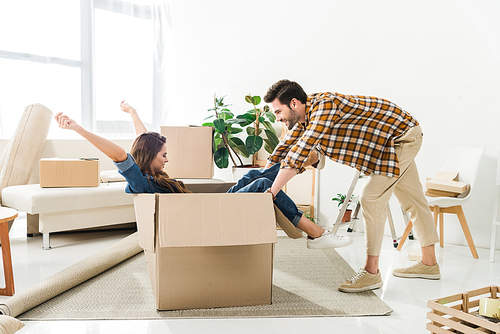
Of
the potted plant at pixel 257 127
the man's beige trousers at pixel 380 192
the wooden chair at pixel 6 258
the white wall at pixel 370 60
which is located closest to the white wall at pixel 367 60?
the white wall at pixel 370 60

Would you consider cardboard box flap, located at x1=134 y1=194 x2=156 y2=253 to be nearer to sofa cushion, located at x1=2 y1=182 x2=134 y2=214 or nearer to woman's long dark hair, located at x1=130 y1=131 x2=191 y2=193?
woman's long dark hair, located at x1=130 y1=131 x2=191 y2=193

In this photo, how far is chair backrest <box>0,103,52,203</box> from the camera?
2.95 meters

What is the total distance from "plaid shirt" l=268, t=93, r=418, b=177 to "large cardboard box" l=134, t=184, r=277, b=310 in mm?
417

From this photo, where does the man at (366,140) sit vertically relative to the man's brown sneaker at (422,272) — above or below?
above

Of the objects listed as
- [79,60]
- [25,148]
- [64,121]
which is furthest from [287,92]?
[79,60]

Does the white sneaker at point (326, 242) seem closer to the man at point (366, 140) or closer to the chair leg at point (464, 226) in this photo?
the man at point (366, 140)

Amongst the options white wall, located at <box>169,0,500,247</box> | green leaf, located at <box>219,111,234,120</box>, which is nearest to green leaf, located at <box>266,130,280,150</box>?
green leaf, located at <box>219,111,234,120</box>

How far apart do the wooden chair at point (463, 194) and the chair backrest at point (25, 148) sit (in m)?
2.84

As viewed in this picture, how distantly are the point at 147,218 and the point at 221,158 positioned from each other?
2077 millimetres

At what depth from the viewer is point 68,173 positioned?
2834mm

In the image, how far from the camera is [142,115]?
173 inches

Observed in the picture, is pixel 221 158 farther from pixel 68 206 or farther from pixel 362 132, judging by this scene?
pixel 362 132

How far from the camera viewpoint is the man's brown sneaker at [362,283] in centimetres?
195

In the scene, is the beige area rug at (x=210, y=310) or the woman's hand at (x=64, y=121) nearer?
the woman's hand at (x=64, y=121)
